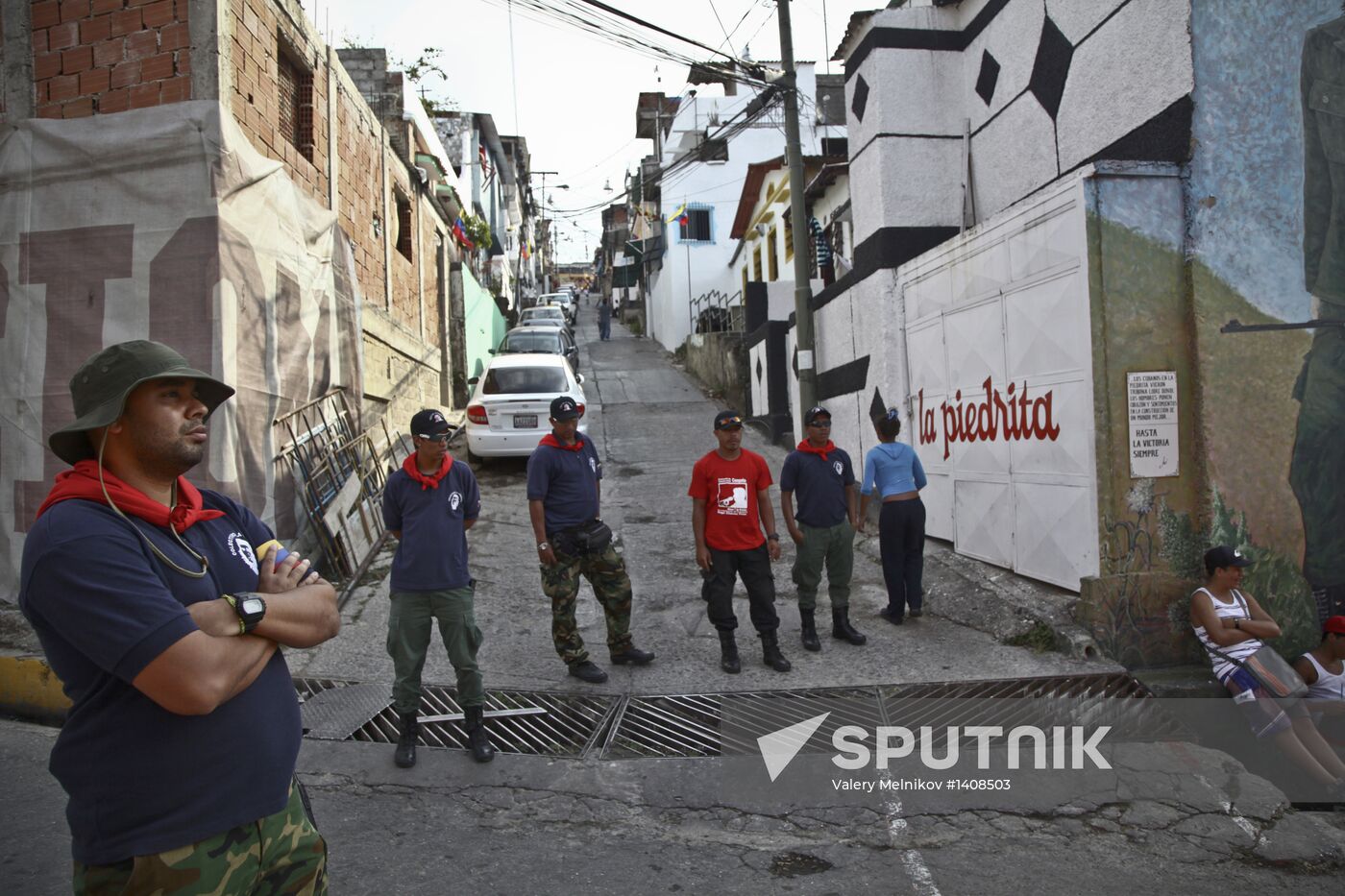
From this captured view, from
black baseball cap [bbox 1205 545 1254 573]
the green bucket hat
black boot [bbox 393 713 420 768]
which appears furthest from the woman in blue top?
the green bucket hat

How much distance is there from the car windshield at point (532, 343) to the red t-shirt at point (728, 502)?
13.9 metres

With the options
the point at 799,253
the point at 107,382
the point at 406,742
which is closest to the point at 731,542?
the point at 406,742

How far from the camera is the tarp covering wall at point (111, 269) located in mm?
6344

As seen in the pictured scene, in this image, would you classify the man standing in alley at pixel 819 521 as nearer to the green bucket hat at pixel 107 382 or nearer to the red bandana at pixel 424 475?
the red bandana at pixel 424 475

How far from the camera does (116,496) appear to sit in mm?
1804

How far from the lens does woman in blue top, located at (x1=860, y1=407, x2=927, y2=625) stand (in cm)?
682

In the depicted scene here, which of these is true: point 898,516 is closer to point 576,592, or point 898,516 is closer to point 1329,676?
point 576,592

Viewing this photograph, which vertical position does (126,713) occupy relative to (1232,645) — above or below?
above

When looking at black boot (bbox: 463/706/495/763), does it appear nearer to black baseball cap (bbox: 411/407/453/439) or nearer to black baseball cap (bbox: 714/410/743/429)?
black baseball cap (bbox: 411/407/453/439)

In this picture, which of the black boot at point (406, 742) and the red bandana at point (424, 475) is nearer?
the black boot at point (406, 742)

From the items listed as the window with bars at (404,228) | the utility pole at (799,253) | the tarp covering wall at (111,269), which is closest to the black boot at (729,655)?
the tarp covering wall at (111,269)

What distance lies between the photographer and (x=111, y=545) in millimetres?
1708

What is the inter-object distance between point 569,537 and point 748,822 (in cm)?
227

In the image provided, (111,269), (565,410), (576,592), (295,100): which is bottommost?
(576,592)
